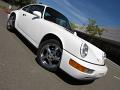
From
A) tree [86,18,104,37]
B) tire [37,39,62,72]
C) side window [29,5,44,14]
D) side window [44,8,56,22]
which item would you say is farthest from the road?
tree [86,18,104,37]

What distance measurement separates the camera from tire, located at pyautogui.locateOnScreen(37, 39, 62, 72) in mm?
5215

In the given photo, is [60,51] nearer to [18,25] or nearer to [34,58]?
[34,58]

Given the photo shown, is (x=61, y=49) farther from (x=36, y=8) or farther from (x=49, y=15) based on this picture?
(x=36, y=8)

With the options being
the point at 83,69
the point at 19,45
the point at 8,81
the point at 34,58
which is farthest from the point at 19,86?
the point at 19,45

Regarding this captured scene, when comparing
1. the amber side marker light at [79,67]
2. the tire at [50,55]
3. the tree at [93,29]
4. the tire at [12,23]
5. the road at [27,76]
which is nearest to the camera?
the road at [27,76]

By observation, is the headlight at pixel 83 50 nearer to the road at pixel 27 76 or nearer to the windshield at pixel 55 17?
the road at pixel 27 76

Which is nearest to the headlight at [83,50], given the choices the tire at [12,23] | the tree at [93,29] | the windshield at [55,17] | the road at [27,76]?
the road at [27,76]

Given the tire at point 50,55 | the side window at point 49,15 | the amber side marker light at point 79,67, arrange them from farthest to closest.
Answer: the side window at point 49,15
the tire at point 50,55
the amber side marker light at point 79,67

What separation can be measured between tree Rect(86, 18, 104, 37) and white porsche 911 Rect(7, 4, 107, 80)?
35.5 meters

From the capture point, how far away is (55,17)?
6.81 m

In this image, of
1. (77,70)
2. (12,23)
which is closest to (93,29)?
(12,23)

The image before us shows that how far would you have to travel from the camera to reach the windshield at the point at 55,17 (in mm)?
6594

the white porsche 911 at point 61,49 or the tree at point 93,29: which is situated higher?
the white porsche 911 at point 61,49

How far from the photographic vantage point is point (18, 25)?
7.68 metres
